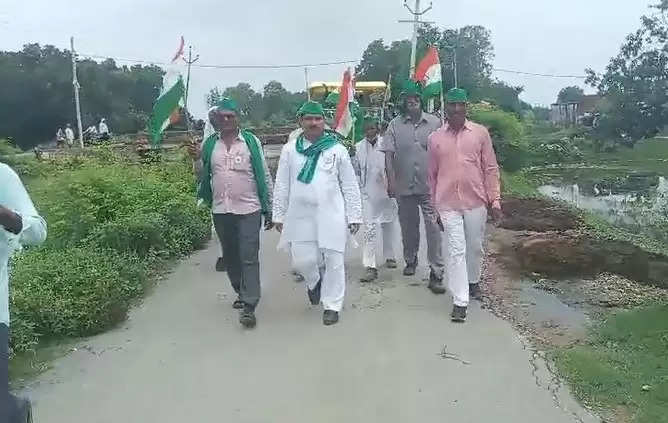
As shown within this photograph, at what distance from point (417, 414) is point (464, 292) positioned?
1982 mm

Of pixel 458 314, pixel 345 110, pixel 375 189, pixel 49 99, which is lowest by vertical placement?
pixel 458 314

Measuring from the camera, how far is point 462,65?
5944cm

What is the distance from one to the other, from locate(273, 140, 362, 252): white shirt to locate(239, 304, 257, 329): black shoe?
0.63 meters

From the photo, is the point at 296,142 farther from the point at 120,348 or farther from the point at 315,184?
the point at 120,348

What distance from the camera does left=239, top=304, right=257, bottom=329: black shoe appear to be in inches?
236

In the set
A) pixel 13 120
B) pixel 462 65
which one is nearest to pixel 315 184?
pixel 13 120

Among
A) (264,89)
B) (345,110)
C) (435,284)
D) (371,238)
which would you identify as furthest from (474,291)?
(264,89)

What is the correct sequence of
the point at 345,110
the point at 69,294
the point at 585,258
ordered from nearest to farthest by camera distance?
the point at 69,294
the point at 345,110
the point at 585,258

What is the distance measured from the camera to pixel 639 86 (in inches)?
1128

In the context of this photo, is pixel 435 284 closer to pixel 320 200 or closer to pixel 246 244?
pixel 320 200

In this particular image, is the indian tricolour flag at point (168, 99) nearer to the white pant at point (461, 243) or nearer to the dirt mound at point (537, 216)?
the white pant at point (461, 243)

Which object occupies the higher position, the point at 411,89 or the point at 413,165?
the point at 411,89

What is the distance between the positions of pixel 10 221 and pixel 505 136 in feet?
74.5

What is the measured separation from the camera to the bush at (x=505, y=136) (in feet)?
79.2
